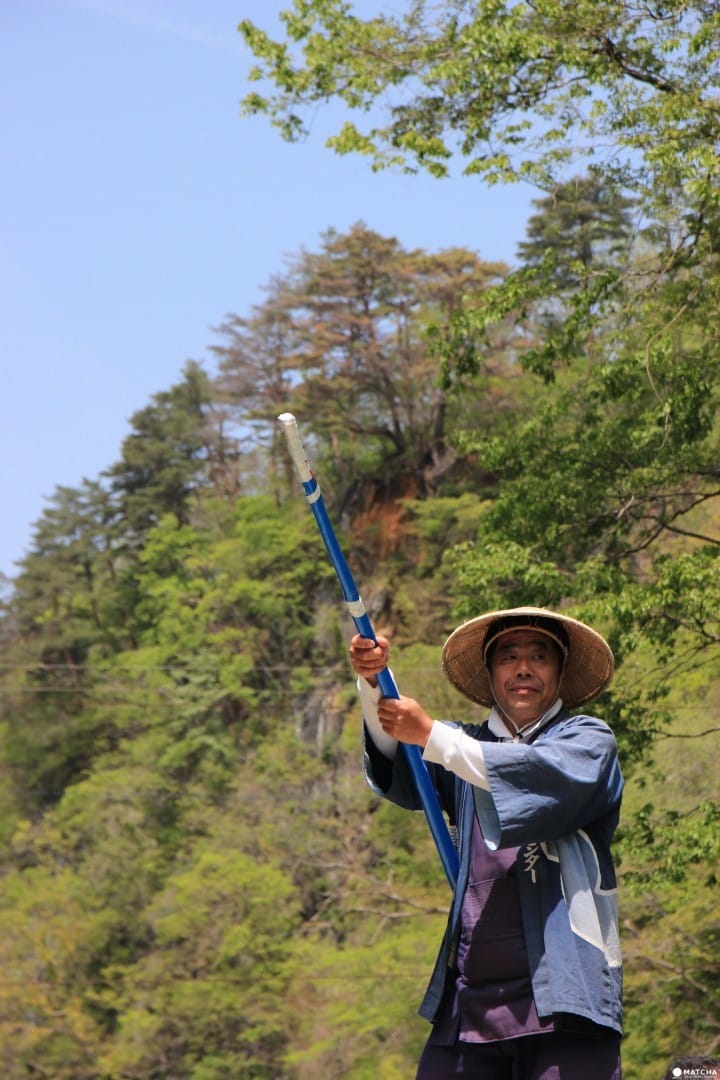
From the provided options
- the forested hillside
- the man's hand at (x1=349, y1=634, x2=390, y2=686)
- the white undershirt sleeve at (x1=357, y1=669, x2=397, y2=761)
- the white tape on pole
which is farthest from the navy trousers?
the forested hillside

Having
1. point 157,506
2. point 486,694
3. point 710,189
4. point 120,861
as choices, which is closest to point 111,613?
point 157,506

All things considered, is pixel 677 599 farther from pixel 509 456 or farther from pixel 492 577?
pixel 509 456

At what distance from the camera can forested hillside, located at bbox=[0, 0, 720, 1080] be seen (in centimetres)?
912

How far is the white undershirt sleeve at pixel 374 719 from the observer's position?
2.56 meters

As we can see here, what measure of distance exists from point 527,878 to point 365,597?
88.5 ft

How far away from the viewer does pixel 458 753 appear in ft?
7.70

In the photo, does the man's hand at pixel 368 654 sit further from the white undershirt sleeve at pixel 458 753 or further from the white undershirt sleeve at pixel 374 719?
the white undershirt sleeve at pixel 458 753

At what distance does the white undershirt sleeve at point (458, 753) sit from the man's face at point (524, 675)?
25 cm

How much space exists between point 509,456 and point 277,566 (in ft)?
74.7

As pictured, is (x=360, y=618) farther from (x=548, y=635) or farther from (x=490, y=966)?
(x=490, y=966)

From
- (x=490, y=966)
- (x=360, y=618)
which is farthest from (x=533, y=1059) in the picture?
(x=360, y=618)

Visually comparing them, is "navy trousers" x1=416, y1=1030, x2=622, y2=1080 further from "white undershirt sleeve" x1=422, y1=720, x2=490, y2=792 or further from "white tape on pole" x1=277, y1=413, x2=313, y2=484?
"white tape on pole" x1=277, y1=413, x2=313, y2=484

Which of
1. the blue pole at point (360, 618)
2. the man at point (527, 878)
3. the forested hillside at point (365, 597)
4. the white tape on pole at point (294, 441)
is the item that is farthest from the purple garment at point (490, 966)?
the forested hillside at point (365, 597)

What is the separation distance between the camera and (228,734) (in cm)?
2972
